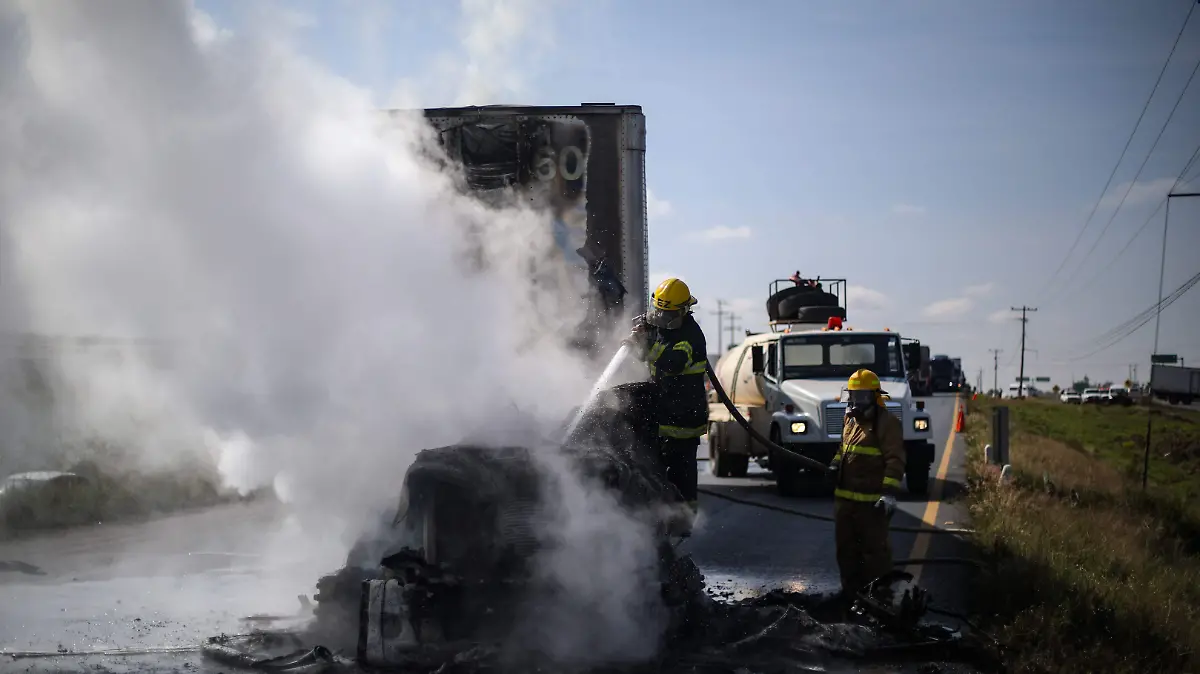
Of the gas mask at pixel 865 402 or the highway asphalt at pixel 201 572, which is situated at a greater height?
the gas mask at pixel 865 402

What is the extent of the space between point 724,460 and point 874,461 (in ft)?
32.7

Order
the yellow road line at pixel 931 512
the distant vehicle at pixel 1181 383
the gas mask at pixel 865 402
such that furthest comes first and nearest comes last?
the distant vehicle at pixel 1181 383 → the yellow road line at pixel 931 512 → the gas mask at pixel 865 402

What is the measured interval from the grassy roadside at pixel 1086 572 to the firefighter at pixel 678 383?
90.9 inches

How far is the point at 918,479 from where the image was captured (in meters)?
15.7

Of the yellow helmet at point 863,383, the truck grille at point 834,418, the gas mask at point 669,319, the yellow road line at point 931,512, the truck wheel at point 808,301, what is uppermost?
the truck wheel at point 808,301

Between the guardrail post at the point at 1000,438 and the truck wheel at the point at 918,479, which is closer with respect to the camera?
A: the truck wheel at the point at 918,479

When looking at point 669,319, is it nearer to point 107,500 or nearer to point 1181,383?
point 107,500

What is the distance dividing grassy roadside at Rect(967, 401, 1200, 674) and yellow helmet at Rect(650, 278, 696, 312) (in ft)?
9.83

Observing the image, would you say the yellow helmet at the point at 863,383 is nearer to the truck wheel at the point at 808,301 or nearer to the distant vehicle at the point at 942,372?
the truck wheel at the point at 808,301

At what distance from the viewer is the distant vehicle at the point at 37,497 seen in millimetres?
11031

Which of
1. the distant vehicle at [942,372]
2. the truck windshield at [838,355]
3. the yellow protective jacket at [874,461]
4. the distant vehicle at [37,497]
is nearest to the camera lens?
the yellow protective jacket at [874,461]

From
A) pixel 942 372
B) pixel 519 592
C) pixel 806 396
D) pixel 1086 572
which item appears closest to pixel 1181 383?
pixel 942 372

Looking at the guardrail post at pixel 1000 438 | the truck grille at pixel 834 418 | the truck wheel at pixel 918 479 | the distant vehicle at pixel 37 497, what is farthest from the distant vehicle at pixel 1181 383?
the distant vehicle at pixel 37 497

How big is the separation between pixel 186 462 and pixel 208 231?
6274mm
